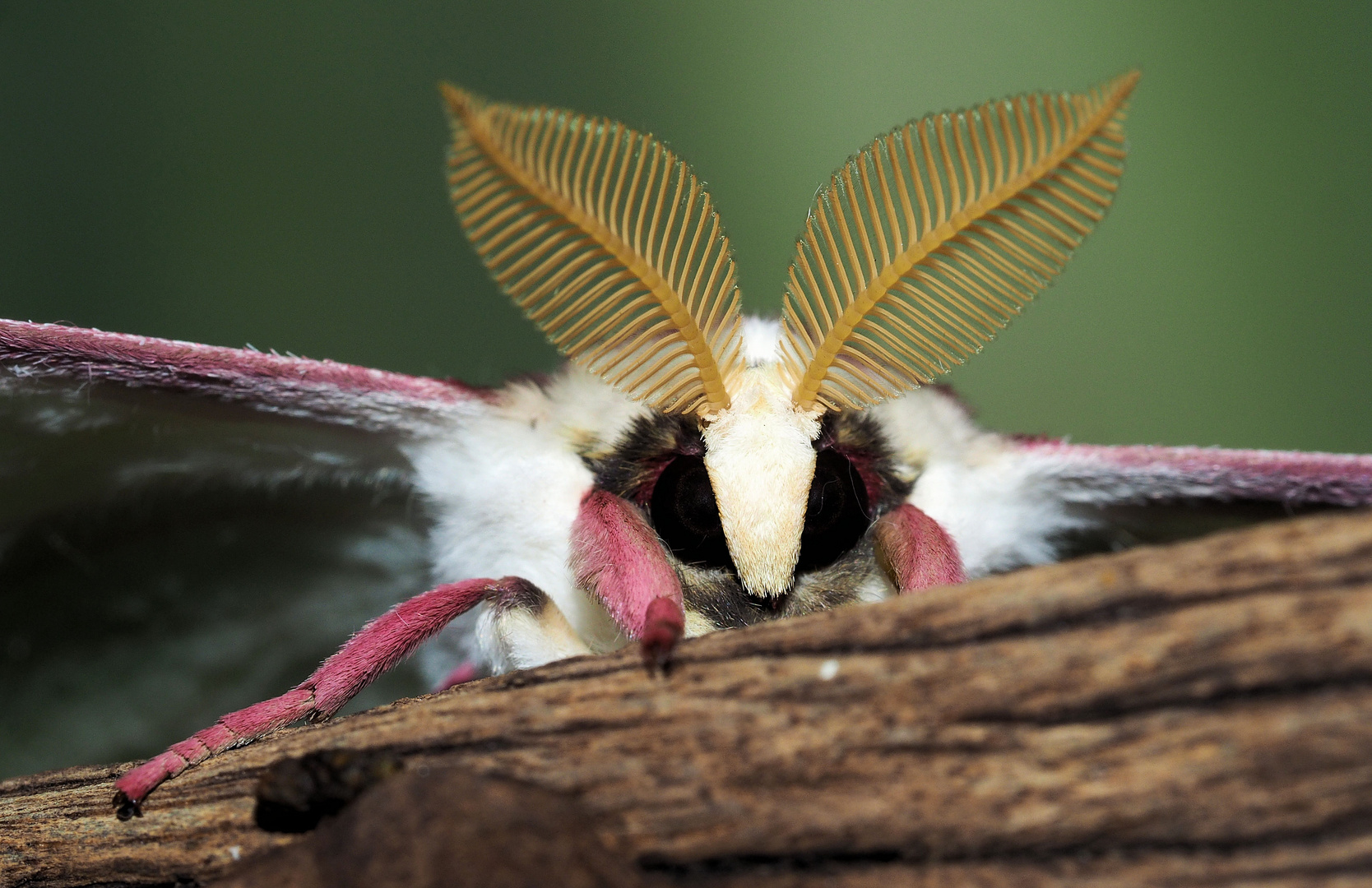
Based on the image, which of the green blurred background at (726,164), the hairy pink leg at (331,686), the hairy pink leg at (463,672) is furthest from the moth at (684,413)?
the green blurred background at (726,164)

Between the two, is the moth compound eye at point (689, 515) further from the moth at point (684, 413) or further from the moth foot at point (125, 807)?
the moth foot at point (125, 807)

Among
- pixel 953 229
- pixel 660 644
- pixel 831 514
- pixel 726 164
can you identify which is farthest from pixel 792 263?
pixel 726 164

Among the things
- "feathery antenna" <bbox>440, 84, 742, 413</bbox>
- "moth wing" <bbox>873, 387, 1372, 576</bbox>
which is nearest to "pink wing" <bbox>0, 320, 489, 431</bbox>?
"feathery antenna" <bbox>440, 84, 742, 413</bbox>

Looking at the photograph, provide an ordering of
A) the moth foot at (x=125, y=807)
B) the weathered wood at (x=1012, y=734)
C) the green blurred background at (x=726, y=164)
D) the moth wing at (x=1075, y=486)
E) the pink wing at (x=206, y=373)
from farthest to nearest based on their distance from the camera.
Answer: the green blurred background at (x=726, y=164) → the moth wing at (x=1075, y=486) → the pink wing at (x=206, y=373) → the moth foot at (x=125, y=807) → the weathered wood at (x=1012, y=734)

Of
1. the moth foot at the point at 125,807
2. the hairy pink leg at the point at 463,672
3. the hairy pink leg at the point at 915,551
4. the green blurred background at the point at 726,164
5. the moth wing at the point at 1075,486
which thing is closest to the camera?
the moth foot at the point at 125,807

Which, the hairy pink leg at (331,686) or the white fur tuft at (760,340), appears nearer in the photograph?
the hairy pink leg at (331,686)

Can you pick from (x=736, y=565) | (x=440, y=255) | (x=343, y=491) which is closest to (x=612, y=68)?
(x=440, y=255)

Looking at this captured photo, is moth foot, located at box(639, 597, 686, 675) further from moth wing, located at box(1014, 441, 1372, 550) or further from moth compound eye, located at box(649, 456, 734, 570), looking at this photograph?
moth wing, located at box(1014, 441, 1372, 550)

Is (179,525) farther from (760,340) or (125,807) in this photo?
(760,340)
